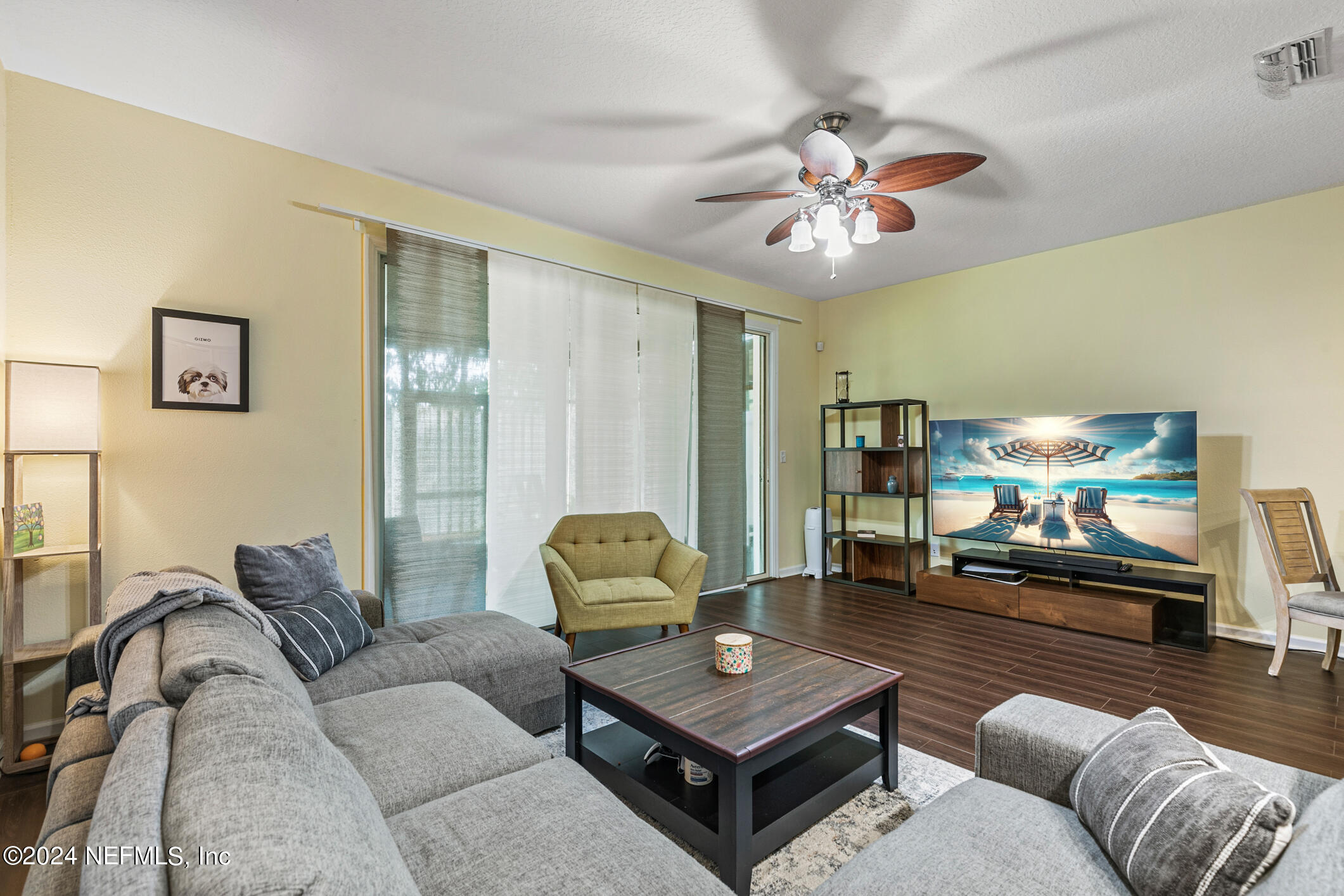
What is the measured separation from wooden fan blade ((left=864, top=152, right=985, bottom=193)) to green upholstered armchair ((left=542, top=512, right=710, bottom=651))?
2.20 meters

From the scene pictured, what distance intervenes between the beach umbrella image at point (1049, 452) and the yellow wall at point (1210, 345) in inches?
16.6

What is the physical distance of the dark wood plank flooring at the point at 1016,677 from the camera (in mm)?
2352

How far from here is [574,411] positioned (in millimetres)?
4113

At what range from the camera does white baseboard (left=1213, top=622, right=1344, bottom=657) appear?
3.48 metres

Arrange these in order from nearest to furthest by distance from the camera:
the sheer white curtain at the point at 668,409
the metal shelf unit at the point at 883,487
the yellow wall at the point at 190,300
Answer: the yellow wall at the point at 190,300
the sheer white curtain at the point at 668,409
the metal shelf unit at the point at 883,487

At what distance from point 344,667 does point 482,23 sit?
7.72 ft

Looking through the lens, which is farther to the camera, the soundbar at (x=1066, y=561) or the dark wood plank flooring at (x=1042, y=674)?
the soundbar at (x=1066, y=561)

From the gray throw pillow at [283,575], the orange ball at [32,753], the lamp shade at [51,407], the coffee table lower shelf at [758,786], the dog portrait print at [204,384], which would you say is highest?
the dog portrait print at [204,384]

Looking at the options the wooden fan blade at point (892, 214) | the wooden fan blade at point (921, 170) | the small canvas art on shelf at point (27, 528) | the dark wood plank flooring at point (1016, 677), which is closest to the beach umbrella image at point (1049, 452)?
the dark wood plank flooring at point (1016, 677)

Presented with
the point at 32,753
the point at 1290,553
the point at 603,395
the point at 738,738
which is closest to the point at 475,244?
the point at 603,395

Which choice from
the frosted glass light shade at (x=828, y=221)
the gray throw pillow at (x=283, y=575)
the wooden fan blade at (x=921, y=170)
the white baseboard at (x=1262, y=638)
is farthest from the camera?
the white baseboard at (x=1262, y=638)

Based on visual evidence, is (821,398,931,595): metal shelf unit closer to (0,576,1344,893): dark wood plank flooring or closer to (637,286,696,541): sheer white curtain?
(0,576,1344,893): dark wood plank flooring

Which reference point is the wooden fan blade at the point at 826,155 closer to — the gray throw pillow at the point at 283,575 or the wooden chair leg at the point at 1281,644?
the gray throw pillow at the point at 283,575

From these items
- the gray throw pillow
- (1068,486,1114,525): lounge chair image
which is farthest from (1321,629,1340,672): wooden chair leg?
Answer: the gray throw pillow
